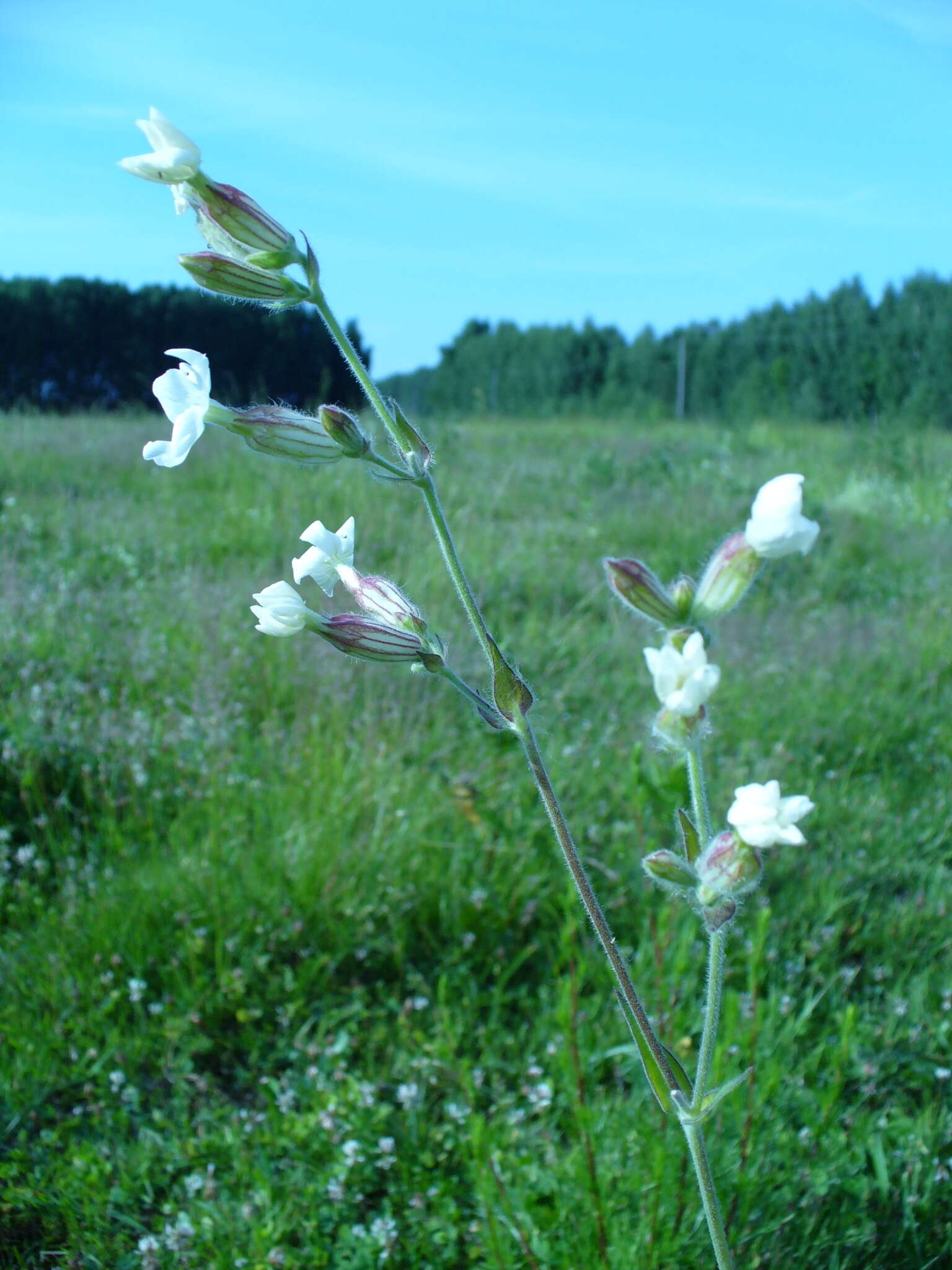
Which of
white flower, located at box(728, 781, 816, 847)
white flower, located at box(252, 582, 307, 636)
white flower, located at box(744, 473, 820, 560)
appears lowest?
white flower, located at box(728, 781, 816, 847)

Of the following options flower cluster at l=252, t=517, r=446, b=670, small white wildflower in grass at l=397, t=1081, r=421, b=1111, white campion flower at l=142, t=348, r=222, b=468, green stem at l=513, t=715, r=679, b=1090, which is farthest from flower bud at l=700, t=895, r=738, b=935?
small white wildflower in grass at l=397, t=1081, r=421, b=1111

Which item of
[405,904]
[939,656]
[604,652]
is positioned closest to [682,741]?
[405,904]

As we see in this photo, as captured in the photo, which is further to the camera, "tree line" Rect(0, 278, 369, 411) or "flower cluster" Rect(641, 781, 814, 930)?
"tree line" Rect(0, 278, 369, 411)

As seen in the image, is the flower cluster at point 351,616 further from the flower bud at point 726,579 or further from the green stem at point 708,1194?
the green stem at point 708,1194

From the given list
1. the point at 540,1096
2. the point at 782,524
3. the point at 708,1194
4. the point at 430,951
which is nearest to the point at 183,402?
the point at 782,524

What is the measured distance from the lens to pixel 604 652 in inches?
140

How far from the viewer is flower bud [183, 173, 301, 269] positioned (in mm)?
906

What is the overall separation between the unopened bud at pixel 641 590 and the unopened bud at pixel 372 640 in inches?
8.5

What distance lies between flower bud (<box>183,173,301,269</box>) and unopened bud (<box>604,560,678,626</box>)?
0.44 m

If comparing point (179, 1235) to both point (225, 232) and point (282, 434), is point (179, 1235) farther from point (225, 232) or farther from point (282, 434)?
point (225, 232)

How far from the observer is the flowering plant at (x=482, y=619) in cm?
87

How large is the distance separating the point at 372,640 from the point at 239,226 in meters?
0.42

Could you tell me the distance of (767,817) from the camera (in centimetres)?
85

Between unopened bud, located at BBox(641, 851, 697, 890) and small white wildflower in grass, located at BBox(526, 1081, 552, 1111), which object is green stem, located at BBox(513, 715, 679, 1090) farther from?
small white wildflower in grass, located at BBox(526, 1081, 552, 1111)
